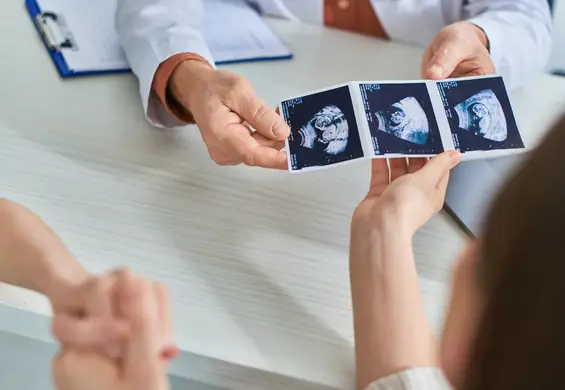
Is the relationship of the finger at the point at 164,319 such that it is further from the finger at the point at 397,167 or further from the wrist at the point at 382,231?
the finger at the point at 397,167

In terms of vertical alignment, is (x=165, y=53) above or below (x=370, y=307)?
above

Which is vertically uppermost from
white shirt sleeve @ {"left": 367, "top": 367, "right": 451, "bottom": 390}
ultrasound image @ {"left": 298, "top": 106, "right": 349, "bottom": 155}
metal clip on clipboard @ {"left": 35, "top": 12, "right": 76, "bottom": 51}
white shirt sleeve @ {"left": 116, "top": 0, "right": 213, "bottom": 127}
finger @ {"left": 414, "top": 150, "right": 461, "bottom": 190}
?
metal clip on clipboard @ {"left": 35, "top": 12, "right": 76, "bottom": 51}

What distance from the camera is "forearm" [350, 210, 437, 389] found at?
22.1 inches

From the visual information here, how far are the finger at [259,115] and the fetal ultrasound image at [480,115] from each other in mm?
178

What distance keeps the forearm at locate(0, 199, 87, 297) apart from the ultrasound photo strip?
240 millimetres

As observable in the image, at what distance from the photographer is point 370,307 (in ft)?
1.93

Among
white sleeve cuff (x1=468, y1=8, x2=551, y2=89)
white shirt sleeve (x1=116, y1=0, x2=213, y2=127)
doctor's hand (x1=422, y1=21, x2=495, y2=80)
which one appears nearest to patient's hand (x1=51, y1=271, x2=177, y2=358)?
white shirt sleeve (x1=116, y1=0, x2=213, y2=127)

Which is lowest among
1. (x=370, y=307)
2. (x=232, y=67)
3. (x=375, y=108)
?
(x=370, y=307)

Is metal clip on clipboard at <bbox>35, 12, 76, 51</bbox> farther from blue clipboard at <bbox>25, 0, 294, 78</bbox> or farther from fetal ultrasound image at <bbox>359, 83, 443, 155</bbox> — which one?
fetal ultrasound image at <bbox>359, 83, 443, 155</bbox>

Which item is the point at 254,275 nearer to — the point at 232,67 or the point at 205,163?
the point at 205,163

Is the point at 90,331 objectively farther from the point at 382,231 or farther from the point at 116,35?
the point at 116,35

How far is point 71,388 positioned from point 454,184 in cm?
49

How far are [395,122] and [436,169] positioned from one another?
7 cm

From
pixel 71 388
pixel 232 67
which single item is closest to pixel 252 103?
pixel 232 67
